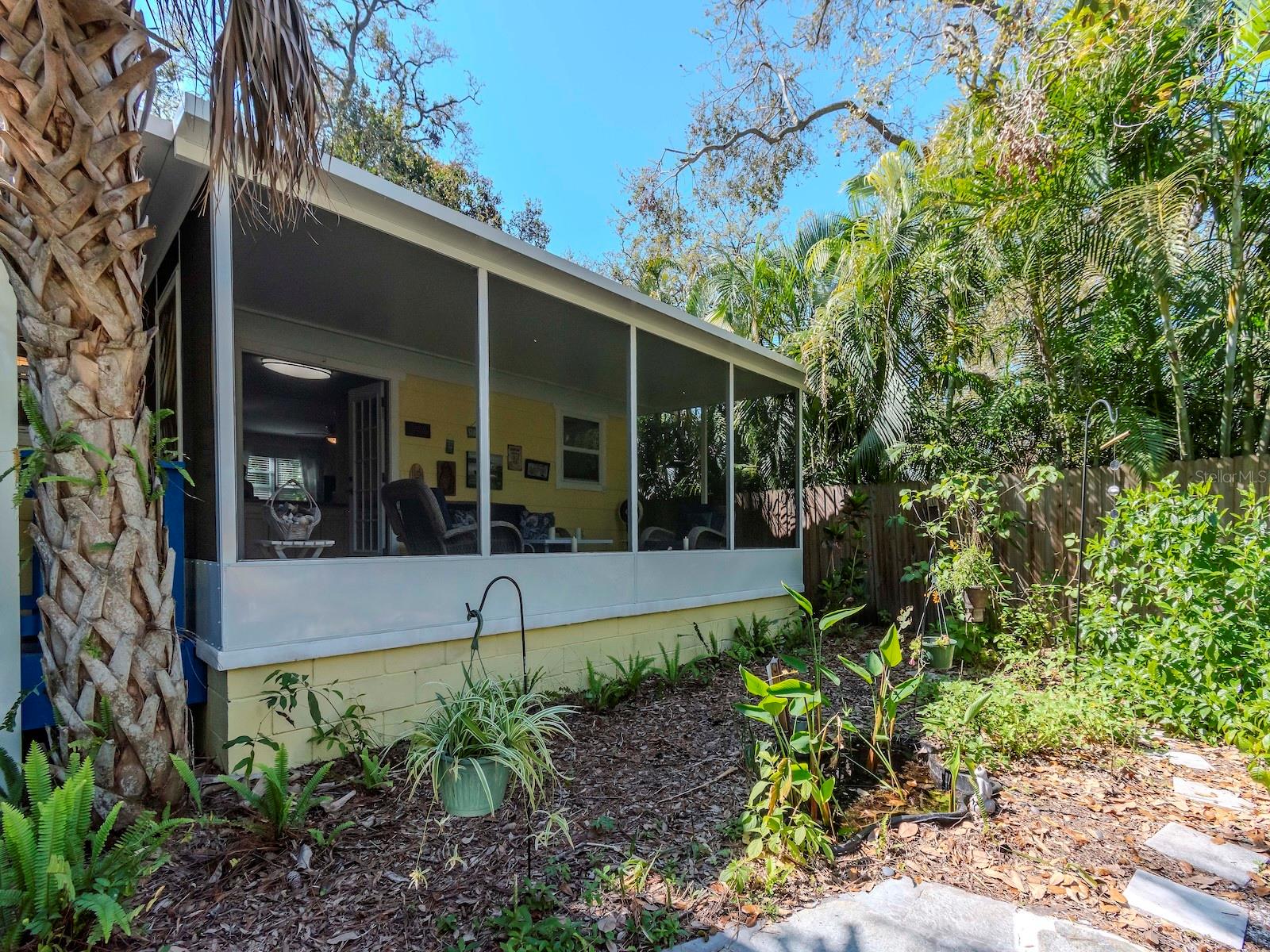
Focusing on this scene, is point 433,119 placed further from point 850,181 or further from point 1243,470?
point 1243,470

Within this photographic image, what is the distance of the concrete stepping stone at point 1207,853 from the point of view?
2.29m

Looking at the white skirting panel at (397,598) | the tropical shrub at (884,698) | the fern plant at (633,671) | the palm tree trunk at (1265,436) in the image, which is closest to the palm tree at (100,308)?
the white skirting panel at (397,598)

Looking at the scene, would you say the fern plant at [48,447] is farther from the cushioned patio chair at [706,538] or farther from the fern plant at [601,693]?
the cushioned patio chair at [706,538]

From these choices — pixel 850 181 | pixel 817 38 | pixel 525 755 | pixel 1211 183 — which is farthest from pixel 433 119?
pixel 525 755

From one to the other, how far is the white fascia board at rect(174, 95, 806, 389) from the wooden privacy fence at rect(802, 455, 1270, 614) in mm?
2795

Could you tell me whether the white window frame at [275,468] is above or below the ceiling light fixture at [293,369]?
below

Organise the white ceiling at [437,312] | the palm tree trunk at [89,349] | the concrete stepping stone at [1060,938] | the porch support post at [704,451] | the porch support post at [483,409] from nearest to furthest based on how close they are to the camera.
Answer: the concrete stepping stone at [1060,938]
the palm tree trunk at [89,349]
the porch support post at [483,409]
the white ceiling at [437,312]
the porch support post at [704,451]

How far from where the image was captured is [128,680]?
2291 millimetres

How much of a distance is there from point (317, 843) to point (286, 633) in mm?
1021

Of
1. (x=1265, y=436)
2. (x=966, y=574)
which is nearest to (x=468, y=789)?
(x=966, y=574)

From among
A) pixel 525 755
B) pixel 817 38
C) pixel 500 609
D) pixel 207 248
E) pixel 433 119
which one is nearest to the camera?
pixel 525 755

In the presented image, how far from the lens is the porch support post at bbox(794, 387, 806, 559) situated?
6.81 m

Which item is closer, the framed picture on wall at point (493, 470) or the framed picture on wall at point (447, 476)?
the framed picture on wall at point (447, 476)

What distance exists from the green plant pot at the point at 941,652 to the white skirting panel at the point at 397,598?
1928mm
